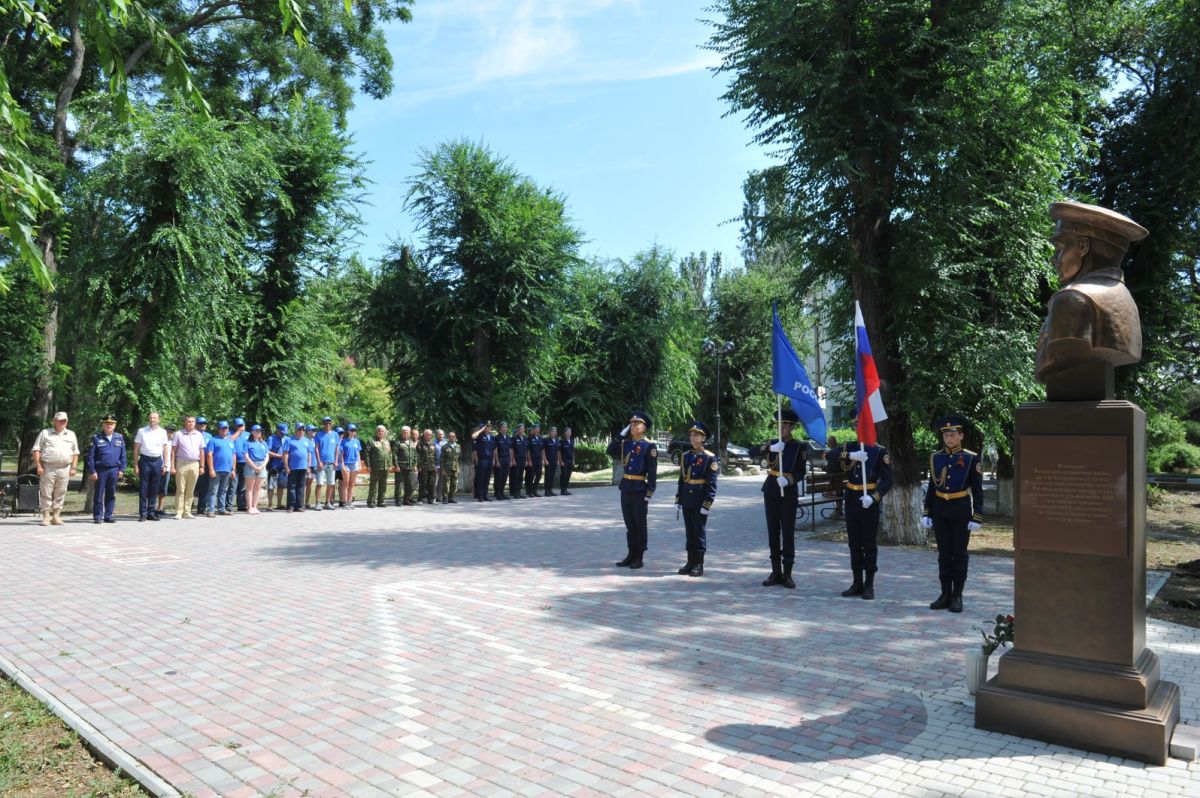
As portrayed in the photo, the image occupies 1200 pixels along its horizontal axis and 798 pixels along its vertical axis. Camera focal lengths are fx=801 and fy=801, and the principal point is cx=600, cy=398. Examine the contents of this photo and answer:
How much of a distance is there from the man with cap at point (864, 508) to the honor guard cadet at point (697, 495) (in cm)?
167

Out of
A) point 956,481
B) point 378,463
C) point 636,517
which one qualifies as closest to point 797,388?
point 956,481

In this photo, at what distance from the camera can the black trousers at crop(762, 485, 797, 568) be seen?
9.33 meters

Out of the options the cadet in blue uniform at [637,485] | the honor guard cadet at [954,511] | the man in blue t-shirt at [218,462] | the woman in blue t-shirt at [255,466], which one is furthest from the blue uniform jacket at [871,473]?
the woman in blue t-shirt at [255,466]

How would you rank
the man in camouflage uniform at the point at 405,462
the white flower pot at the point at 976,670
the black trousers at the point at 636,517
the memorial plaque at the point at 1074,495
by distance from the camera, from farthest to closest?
1. the man in camouflage uniform at the point at 405,462
2. the black trousers at the point at 636,517
3. the white flower pot at the point at 976,670
4. the memorial plaque at the point at 1074,495

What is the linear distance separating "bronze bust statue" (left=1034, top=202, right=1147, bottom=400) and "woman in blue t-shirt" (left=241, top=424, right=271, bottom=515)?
15681 mm

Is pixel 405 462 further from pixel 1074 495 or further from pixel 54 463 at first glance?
pixel 1074 495

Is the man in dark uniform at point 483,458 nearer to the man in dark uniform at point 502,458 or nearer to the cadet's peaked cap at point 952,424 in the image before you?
the man in dark uniform at point 502,458

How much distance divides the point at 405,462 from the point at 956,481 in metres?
14.2

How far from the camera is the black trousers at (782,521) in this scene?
9328 millimetres

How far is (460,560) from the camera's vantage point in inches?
435

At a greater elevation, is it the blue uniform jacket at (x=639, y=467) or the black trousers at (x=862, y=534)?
the blue uniform jacket at (x=639, y=467)

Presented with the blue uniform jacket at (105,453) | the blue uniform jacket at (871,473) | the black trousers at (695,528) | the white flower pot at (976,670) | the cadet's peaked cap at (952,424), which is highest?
the cadet's peaked cap at (952,424)

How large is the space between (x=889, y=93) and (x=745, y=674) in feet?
33.0

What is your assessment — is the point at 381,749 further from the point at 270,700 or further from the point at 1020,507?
the point at 1020,507
